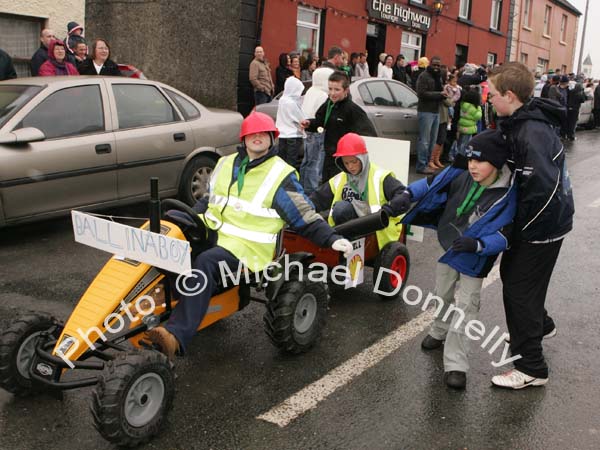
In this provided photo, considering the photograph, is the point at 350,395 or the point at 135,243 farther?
the point at 350,395

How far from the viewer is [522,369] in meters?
4.08

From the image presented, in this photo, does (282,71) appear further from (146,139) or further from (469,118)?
(146,139)

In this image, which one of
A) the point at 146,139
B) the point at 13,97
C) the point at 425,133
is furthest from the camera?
the point at 425,133

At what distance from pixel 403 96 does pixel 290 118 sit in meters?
4.13

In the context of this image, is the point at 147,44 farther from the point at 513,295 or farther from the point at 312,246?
the point at 513,295

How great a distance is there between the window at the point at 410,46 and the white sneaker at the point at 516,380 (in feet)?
60.4

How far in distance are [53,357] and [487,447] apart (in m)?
2.24

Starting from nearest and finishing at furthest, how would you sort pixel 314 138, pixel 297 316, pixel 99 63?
pixel 297 316, pixel 314 138, pixel 99 63

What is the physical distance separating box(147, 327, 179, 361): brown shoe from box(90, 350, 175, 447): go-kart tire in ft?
0.69

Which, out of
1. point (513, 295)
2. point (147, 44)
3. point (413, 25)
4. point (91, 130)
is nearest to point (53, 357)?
point (513, 295)

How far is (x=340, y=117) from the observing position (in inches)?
277

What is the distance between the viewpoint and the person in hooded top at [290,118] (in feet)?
29.1

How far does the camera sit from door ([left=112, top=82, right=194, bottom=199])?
728 cm

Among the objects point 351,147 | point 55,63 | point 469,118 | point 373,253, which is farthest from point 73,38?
point 373,253
